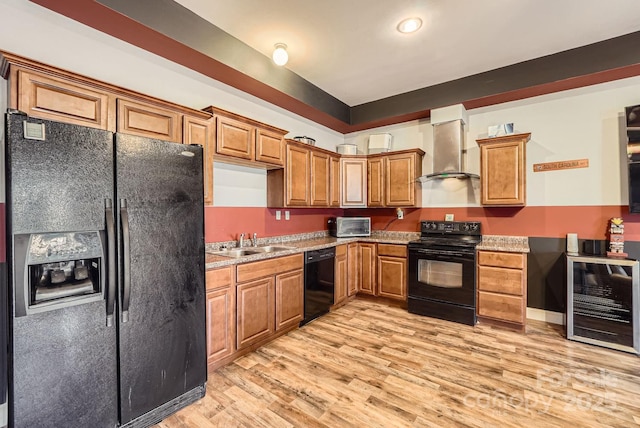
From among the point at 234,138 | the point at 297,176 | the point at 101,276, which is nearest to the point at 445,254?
the point at 297,176

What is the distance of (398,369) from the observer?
2443 millimetres

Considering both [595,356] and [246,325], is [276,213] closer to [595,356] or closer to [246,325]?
[246,325]

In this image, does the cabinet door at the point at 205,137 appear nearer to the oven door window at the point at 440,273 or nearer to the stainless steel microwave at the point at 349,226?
the stainless steel microwave at the point at 349,226

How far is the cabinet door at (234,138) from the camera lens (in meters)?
2.70

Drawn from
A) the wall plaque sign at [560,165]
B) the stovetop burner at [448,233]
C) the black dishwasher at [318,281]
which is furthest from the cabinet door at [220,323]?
the wall plaque sign at [560,165]

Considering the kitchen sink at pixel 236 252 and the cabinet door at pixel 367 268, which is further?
the cabinet door at pixel 367 268

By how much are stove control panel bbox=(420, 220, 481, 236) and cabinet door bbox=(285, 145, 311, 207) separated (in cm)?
182

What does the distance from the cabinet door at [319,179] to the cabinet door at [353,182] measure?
36cm

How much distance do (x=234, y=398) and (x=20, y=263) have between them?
5.10ft

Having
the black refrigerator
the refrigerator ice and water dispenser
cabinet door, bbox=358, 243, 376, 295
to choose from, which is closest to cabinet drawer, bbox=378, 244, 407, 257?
cabinet door, bbox=358, 243, 376, 295

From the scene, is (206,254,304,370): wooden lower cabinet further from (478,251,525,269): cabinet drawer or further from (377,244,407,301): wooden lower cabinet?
(478,251,525,269): cabinet drawer

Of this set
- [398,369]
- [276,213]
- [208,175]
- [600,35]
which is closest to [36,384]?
[208,175]

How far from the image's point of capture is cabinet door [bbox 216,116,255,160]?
2.70 metres

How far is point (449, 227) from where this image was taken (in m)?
4.05
